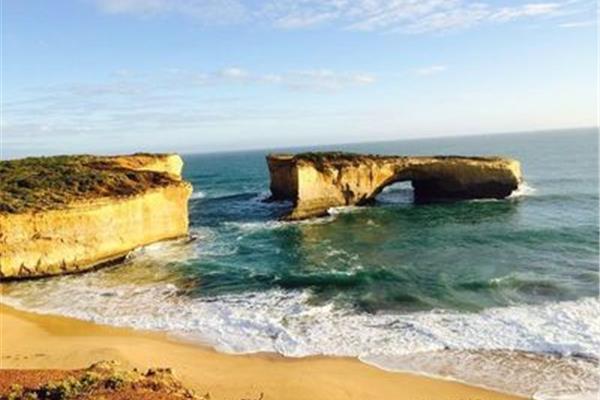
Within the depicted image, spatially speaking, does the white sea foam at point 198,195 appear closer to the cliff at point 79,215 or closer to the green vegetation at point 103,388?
the cliff at point 79,215

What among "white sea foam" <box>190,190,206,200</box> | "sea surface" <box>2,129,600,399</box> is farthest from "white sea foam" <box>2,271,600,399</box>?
"white sea foam" <box>190,190,206,200</box>

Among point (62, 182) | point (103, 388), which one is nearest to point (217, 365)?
point (103, 388)

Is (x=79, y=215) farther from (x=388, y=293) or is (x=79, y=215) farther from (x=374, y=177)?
(x=374, y=177)

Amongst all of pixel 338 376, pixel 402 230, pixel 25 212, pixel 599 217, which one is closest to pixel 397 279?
pixel 338 376

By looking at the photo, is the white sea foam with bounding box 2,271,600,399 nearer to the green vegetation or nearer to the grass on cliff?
the green vegetation

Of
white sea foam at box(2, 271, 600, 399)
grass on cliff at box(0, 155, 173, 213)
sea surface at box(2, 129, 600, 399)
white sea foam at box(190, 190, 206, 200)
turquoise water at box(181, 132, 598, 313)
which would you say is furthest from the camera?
white sea foam at box(190, 190, 206, 200)

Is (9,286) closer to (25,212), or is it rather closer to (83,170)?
(25,212)

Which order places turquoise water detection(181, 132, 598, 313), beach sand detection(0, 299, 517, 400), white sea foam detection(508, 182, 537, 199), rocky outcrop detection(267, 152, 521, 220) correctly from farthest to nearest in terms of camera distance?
white sea foam detection(508, 182, 537, 199) < rocky outcrop detection(267, 152, 521, 220) < turquoise water detection(181, 132, 598, 313) < beach sand detection(0, 299, 517, 400)
